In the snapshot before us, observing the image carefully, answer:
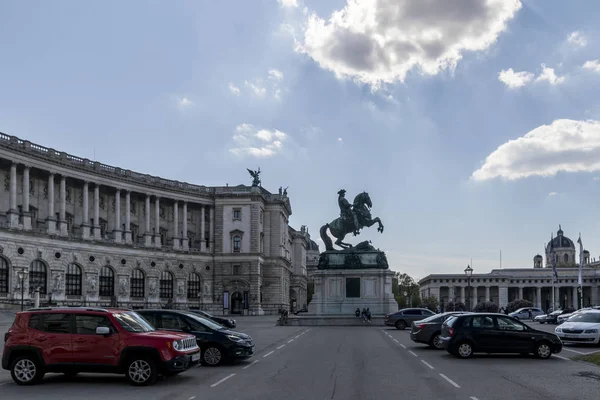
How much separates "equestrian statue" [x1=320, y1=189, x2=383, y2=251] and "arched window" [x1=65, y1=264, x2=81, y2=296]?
122 ft

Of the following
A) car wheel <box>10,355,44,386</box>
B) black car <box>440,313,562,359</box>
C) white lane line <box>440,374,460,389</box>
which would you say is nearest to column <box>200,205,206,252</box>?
black car <box>440,313,562,359</box>

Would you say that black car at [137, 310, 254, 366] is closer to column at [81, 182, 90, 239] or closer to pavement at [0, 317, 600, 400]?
pavement at [0, 317, 600, 400]

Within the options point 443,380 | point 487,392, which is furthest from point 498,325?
point 487,392

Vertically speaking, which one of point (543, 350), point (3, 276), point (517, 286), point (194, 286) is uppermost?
point (3, 276)

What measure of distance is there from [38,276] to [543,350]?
65147 millimetres

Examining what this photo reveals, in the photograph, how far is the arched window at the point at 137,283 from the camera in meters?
96.2

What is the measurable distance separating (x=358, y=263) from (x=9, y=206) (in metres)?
41.0

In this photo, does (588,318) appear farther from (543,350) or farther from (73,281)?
(73,281)

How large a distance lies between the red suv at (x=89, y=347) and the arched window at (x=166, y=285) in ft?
279

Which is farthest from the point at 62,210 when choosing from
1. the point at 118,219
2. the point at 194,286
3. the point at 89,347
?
the point at 89,347

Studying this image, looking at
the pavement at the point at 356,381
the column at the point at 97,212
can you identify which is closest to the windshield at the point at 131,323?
the pavement at the point at 356,381

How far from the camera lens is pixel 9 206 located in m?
76.8

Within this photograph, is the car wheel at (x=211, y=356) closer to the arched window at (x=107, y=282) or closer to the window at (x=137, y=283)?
the arched window at (x=107, y=282)

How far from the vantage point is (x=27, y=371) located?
18.5m
